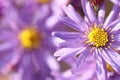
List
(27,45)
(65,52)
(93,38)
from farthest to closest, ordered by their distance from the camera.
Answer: (27,45)
(93,38)
(65,52)

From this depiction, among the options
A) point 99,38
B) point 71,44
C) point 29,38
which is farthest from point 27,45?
point 71,44

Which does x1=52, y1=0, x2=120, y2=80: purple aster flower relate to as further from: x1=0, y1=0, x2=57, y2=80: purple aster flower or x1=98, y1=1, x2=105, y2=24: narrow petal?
x1=0, y1=0, x2=57, y2=80: purple aster flower

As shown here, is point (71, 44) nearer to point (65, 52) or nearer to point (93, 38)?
point (65, 52)

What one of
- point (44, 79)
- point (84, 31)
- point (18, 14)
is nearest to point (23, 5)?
point (18, 14)

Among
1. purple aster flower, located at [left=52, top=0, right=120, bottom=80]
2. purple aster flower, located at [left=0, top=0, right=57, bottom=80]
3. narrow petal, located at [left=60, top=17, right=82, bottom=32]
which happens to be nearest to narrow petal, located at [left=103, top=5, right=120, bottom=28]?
purple aster flower, located at [left=52, top=0, right=120, bottom=80]

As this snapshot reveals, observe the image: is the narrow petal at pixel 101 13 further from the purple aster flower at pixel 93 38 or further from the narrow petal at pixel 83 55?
the narrow petal at pixel 83 55

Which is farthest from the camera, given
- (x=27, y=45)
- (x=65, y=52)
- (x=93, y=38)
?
(x=27, y=45)

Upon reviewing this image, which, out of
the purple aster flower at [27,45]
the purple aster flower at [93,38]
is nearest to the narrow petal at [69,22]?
the purple aster flower at [93,38]
